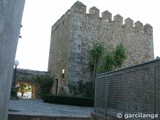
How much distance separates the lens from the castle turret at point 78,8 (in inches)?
620

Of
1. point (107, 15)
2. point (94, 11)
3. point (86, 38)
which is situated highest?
point (94, 11)

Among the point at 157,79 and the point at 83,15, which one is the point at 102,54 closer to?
the point at 83,15

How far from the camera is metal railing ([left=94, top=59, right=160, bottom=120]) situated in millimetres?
2715

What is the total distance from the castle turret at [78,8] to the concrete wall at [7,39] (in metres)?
14.8

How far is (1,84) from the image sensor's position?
1159 millimetres

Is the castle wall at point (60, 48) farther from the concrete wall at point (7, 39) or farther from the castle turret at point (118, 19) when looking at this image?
the concrete wall at point (7, 39)

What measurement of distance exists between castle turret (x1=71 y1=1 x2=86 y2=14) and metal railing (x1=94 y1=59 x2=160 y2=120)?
456 inches

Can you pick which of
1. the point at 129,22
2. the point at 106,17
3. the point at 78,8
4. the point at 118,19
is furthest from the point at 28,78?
the point at 129,22

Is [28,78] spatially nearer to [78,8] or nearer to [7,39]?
[78,8]

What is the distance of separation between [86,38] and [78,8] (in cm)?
218

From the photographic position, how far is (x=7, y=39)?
116 cm

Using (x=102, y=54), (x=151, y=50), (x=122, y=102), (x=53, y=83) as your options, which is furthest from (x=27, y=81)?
(x=122, y=102)

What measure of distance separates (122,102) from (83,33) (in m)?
12.7

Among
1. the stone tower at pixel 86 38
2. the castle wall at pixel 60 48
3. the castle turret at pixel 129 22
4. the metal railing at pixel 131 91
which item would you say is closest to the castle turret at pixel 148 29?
the stone tower at pixel 86 38
